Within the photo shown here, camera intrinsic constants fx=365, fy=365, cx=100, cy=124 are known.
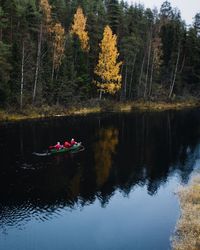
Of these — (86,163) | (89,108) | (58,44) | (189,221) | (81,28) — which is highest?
(81,28)

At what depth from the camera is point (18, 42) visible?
68.6 meters

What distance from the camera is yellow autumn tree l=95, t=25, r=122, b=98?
3145 inches

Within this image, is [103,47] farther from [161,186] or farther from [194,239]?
[194,239]

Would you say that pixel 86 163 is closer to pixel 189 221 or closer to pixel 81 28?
pixel 189 221

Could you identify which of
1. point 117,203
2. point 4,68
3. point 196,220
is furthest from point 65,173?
point 4,68

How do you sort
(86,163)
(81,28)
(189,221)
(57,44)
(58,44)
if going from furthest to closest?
(81,28), (57,44), (58,44), (86,163), (189,221)

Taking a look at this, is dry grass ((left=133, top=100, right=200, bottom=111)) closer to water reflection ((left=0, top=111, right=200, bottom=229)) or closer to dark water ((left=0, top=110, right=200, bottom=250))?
water reflection ((left=0, top=111, right=200, bottom=229))

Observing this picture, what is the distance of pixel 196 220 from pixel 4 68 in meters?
45.6

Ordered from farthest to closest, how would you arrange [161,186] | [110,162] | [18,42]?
[18,42] < [110,162] < [161,186]

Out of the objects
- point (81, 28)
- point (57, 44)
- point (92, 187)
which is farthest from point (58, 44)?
point (92, 187)

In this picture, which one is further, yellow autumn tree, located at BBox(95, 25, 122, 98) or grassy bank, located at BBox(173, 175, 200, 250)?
yellow autumn tree, located at BBox(95, 25, 122, 98)

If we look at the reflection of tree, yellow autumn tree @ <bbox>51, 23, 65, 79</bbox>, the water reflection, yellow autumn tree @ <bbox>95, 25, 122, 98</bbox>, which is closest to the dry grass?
yellow autumn tree @ <bbox>95, 25, 122, 98</bbox>

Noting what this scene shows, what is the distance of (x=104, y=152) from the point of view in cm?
4878

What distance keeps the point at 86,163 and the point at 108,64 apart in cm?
4173
